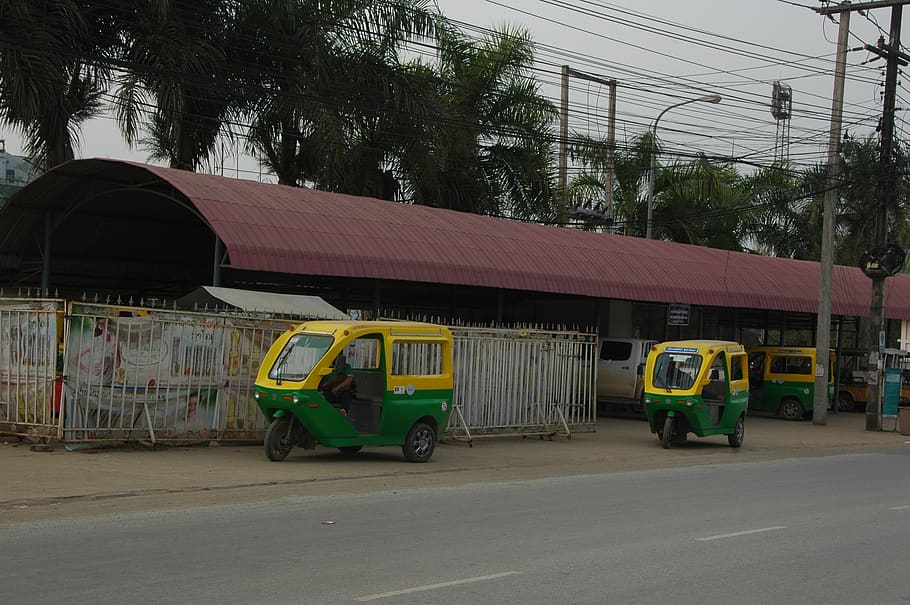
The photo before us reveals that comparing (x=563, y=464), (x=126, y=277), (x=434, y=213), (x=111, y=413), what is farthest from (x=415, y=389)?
(x=126, y=277)

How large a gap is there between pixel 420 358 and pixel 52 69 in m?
14.0

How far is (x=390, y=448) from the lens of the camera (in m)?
18.4

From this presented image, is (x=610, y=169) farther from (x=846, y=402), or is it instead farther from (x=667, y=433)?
(x=667, y=433)

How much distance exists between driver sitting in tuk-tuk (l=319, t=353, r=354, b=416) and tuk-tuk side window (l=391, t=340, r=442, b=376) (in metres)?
1.62

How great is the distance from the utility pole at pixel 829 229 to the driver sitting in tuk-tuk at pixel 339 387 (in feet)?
60.0

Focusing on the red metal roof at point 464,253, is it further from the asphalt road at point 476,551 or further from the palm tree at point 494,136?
the asphalt road at point 476,551

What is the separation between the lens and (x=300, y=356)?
15570 millimetres

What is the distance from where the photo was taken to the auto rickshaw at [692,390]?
20.8 metres

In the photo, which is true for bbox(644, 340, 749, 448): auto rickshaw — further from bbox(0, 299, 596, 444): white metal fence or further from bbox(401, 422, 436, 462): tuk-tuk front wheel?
bbox(401, 422, 436, 462): tuk-tuk front wheel

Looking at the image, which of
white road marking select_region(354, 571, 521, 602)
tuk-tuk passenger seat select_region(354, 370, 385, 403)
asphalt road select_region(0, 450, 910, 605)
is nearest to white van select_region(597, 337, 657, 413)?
tuk-tuk passenger seat select_region(354, 370, 385, 403)

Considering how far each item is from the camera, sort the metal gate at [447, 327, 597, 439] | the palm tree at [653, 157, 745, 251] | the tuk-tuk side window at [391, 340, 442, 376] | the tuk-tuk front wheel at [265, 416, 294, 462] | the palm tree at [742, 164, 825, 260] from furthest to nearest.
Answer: the palm tree at [742, 164, 825, 260] < the palm tree at [653, 157, 745, 251] < the metal gate at [447, 327, 597, 439] < the tuk-tuk side window at [391, 340, 442, 376] < the tuk-tuk front wheel at [265, 416, 294, 462]

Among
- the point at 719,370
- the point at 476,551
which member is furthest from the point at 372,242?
the point at 476,551

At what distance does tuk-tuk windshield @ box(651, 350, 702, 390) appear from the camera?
68.6ft

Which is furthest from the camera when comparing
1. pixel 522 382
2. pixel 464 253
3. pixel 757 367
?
pixel 757 367
